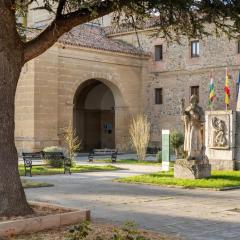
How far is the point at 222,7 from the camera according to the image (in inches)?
378

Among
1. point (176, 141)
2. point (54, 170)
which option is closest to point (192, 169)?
point (54, 170)

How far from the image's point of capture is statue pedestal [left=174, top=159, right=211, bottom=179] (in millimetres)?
17094

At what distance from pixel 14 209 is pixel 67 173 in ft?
40.4

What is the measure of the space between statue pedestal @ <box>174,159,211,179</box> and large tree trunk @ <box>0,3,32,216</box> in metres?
9.20

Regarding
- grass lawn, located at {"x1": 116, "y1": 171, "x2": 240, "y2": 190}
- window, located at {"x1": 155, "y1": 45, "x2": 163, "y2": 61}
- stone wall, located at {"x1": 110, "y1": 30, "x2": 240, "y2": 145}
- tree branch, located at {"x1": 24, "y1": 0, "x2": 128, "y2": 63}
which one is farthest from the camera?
window, located at {"x1": 155, "y1": 45, "x2": 163, "y2": 61}

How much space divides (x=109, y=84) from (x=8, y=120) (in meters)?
28.5

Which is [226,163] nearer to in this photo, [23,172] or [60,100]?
[23,172]

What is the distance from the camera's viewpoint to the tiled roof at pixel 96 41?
34.3m

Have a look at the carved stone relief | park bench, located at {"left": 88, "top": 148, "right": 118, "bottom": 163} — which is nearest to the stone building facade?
park bench, located at {"left": 88, "top": 148, "right": 118, "bottom": 163}

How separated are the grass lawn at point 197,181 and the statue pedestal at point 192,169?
261 mm

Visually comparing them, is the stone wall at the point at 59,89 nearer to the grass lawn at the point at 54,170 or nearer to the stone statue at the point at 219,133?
the grass lawn at the point at 54,170

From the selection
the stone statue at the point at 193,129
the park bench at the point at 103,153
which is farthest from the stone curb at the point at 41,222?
the park bench at the point at 103,153

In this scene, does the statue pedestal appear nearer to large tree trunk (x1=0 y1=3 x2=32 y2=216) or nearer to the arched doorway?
large tree trunk (x1=0 y1=3 x2=32 y2=216)

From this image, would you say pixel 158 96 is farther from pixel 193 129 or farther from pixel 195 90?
pixel 193 129
